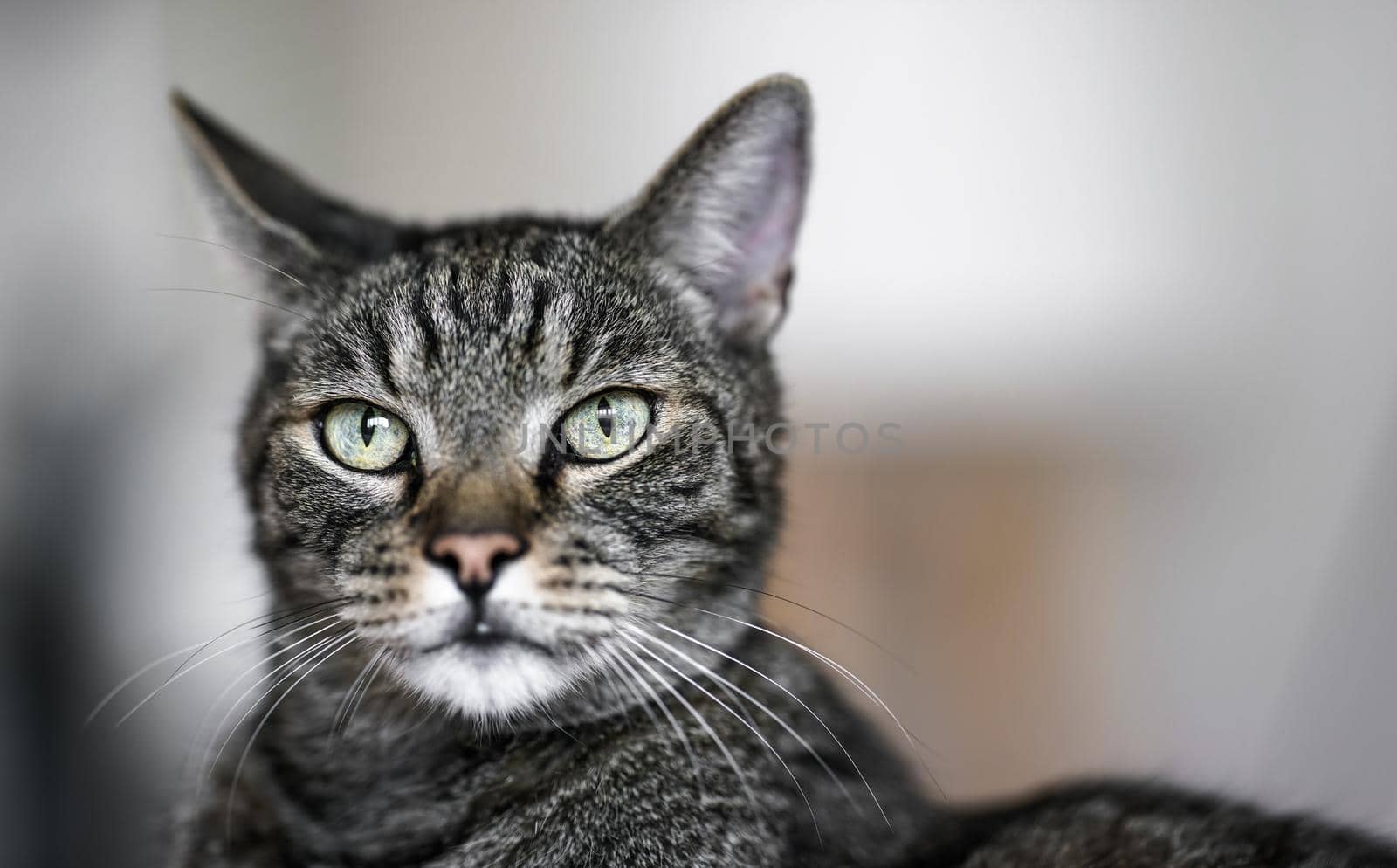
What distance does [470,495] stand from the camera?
1152mm

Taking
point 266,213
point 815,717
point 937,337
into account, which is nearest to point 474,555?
point 815,717

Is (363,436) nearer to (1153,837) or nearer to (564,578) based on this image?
(564,578)

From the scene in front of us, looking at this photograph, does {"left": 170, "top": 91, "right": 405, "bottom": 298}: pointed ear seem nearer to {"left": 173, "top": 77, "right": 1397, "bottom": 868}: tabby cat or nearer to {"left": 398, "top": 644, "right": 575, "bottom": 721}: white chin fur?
{"left": 173, "top": 77, "right": 1397, "bottom": 868}: tabby cat

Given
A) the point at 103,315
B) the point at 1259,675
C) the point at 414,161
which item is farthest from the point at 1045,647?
the point at 103,315

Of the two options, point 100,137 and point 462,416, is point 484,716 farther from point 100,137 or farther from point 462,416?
point 100,137

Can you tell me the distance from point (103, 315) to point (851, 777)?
6.12 feet

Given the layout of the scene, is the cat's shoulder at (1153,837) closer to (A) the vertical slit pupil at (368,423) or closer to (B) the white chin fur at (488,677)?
(B) the white chin fur at (488,677)

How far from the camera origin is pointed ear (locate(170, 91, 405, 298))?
1414 millimetres

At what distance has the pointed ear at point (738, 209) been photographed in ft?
4.29

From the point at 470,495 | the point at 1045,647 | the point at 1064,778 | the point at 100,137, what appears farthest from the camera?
the point at 1045,647

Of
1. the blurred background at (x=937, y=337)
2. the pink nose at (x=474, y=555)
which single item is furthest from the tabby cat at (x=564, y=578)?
the blurred background at (x=937, y=337)

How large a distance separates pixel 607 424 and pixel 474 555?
0.28 m

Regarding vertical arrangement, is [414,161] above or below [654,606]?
above

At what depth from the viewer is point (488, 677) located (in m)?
1.12
